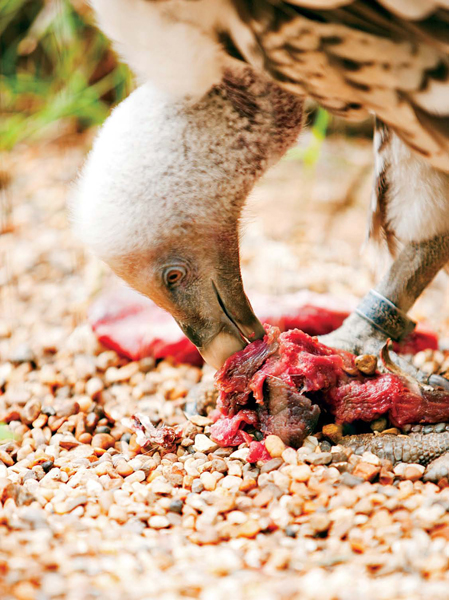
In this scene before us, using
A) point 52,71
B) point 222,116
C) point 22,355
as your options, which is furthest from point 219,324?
point 52,71

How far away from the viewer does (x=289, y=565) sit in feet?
4.08

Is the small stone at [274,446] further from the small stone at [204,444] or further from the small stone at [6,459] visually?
the small stone at [6,459]

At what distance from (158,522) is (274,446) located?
34cm

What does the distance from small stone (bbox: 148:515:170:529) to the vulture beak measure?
0.45 m

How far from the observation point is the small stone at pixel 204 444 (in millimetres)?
1734

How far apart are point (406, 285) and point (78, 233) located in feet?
3.14

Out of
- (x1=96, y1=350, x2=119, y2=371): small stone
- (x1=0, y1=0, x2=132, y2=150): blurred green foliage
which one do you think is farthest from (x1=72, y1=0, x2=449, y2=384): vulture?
(x1=0, y1=0, x2=132, y2=150): blurred green foliage

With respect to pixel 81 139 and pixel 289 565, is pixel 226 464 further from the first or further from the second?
pixel 81 139

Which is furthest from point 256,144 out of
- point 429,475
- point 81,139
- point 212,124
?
point 81,139

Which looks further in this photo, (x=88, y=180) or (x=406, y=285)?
(x=406, y=285)

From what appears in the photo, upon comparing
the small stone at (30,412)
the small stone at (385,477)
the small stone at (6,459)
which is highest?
the small stone at (385,477)

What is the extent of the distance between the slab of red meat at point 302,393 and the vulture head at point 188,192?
2.5 inches

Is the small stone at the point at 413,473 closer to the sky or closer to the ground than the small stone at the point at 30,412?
closer to the sky

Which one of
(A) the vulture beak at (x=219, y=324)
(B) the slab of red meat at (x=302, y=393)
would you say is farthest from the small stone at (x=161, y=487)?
(A) the vulture beak at (x=219, y=324)
